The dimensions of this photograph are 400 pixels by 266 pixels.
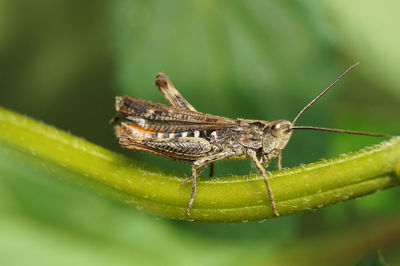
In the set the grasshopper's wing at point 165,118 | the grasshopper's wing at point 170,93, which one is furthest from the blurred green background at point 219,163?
the grasshopper's wing at point 165,118

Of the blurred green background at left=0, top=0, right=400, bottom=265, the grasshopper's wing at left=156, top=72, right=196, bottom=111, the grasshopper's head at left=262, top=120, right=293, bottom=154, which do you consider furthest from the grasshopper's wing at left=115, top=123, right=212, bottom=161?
the grasshopper's head at left=262, top=120, right=293, bottom=154

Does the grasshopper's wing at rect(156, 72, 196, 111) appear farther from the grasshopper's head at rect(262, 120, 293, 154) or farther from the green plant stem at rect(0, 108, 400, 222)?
the green plant stem at rect(0, 108, 400, 222)

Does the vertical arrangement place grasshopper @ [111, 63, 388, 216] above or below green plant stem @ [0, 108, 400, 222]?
above

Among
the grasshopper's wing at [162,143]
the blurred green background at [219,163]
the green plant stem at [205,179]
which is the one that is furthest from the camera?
the blurred green background at [219,163]

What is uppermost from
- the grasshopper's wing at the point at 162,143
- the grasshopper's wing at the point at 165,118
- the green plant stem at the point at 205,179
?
the grasshopper's wing at the point at 165,118

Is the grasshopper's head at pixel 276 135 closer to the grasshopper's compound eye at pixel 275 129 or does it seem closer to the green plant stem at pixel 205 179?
the grasshopper's compound eye at pixel 275 129

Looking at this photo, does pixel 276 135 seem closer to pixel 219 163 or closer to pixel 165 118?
pixel 219 163
